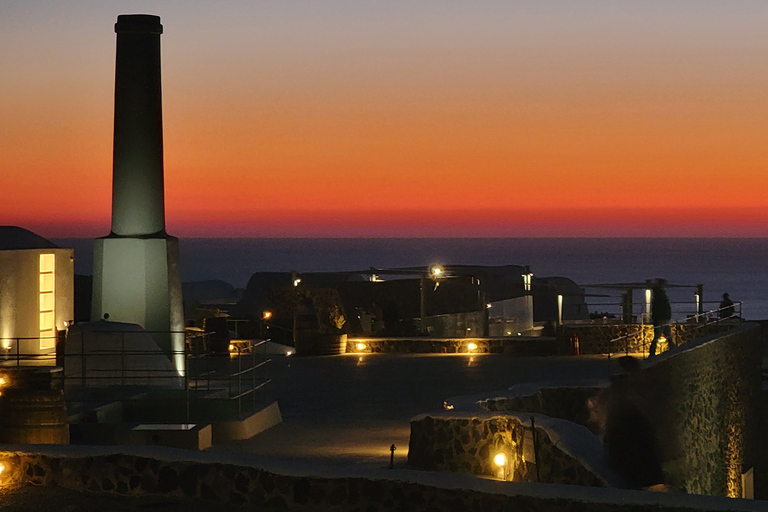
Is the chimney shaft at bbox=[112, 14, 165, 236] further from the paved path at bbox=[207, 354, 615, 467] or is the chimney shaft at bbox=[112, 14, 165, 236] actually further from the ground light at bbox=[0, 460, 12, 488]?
the ground light at bbox=[0, 460, 12, 488]

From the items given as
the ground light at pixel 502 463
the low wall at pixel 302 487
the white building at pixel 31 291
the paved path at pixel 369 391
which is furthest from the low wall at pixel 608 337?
the low wall at pixel 302 487

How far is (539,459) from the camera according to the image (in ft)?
34.2

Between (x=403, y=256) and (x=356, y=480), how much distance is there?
170500 millimetres

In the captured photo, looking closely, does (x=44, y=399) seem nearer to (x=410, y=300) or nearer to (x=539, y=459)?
(x=539, y=459)

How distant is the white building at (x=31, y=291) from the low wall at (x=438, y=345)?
5571 millimetres

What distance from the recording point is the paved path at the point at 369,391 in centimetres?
1209

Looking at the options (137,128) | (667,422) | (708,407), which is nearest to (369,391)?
(667,422)

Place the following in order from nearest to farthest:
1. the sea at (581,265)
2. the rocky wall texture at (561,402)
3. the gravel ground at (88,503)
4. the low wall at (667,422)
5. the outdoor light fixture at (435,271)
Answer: the gravel ground at (88,503), the low wall at (667,422), the rocky wall texture at (561,402), the outdoor light fixture at (435,271), the sea at (581,265)

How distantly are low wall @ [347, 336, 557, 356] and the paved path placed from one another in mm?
573

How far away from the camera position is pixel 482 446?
35.7ft

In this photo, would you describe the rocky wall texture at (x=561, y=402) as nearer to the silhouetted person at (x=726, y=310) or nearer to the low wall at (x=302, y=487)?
the low wall at (x=302, y=487)

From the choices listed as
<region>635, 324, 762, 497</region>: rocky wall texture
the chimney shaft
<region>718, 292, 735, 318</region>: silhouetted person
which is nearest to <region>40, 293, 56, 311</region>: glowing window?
the chimney shaft

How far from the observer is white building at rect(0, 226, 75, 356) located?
1967cm

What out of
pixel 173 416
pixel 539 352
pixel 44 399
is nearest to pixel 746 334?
pixel 539 352
